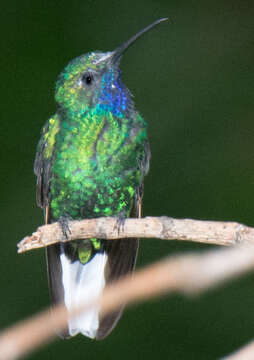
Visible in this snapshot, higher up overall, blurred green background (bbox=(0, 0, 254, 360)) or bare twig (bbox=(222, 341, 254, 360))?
blurred green background (bbox=(0, 0, 254, 360))

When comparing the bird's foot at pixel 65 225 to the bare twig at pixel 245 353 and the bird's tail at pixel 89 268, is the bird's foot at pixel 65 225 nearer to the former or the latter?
the bird's tail at pixel 89 268

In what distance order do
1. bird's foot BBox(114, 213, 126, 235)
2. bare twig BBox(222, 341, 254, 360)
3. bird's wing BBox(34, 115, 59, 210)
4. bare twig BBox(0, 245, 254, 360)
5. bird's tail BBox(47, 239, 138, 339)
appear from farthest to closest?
bird's tail BBox(47, 239, 138, 339) < bird's wing BBox(34, 115, 59, 210) < bird's foot BBox(114, 213, 126, 235) < bare twig BBox(0, 245, 254, 360) < bare twig BBox(222, 341, 254, 360)

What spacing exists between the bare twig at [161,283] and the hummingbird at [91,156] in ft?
4.58

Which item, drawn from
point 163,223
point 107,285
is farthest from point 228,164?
point 163,223

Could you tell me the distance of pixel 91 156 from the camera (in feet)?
7.85

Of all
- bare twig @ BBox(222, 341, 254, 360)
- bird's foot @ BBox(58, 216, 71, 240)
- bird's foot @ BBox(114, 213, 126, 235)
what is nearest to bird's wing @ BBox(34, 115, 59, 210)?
bird's foot @ BBox(58, 216, 71, 240)

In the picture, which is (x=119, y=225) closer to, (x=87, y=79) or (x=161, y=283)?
(x=87, y=79)

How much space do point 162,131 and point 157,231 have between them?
2132 millimetres

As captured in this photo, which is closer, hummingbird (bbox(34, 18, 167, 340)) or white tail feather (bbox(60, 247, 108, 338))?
hummingbird (bbox(34, 18, 167, 340))

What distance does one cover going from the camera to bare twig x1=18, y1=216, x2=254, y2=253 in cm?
143

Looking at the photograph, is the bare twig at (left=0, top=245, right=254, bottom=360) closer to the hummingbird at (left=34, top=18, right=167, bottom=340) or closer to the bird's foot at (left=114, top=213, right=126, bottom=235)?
the bird's foot at (left=114, top=213, right=126, bottom=235)

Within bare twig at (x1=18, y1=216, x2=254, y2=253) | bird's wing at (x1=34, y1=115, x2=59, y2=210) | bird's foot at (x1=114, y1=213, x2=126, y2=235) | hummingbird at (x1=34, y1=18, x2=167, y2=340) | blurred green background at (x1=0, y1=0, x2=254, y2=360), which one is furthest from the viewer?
blurred green background at (x1=0, y1=0, x2=254, y2=360)

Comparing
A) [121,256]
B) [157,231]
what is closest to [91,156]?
[121,256]

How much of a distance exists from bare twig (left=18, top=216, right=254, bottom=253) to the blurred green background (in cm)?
138
